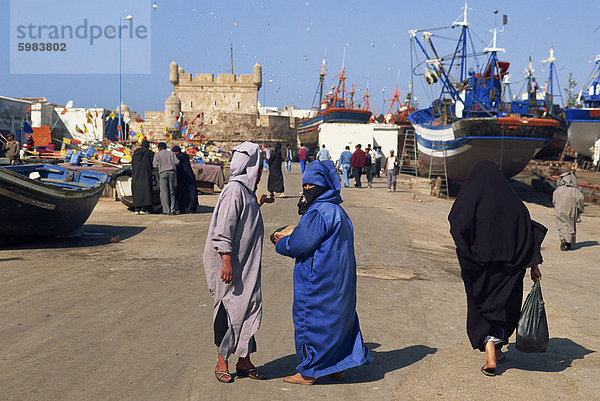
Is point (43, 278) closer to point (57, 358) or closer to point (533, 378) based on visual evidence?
point (57, 358)

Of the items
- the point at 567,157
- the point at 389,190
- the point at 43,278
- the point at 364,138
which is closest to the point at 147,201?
the point at 43,278

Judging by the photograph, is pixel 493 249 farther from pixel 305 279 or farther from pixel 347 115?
pixel 347 115

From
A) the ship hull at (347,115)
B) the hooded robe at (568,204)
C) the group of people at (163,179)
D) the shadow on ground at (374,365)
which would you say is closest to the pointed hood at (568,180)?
the hooded robe at (568,204)

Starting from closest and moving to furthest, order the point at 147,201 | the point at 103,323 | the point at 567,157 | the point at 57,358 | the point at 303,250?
the point at 303,250 → the point at 57,358 → the point at 103,323 → the point at 147,201 → the point at 567,157

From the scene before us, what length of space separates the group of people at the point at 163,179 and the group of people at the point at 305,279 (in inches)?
378

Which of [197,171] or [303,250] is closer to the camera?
[303,250]

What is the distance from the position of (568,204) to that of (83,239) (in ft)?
27.5

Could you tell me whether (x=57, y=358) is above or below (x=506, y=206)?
below

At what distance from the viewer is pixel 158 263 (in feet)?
26.2

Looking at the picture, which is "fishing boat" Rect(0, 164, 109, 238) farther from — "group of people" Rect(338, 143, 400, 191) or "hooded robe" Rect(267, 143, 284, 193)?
"group of people" Rect(338, 143, 400, 191)

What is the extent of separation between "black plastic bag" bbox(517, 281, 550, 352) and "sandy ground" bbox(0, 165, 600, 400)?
0.22 meters

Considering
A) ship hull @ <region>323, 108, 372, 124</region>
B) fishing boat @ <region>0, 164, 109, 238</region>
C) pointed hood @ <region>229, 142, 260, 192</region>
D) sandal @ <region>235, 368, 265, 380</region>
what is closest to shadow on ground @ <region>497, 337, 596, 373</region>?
sandal @ <region>235, 368, 265, 380</region>

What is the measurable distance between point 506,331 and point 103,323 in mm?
3212

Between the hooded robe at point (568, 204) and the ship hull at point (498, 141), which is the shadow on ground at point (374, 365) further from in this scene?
the ship hull at point (498, 141)
